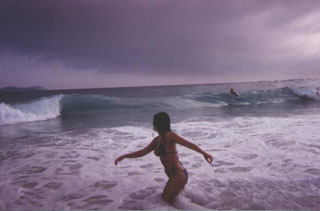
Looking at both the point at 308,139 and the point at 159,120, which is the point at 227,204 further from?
the point at 308,139

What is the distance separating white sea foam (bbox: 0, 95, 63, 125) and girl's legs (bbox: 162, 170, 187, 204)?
1300 centimetres

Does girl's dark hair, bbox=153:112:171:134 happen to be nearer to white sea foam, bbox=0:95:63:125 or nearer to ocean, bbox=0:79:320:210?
ocean, bbox=0:79:320:210

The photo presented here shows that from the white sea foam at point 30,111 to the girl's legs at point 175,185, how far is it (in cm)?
1300

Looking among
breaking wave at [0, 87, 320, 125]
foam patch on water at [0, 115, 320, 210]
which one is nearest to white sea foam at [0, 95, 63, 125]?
breaking wave at [0, 87, 320, 125]

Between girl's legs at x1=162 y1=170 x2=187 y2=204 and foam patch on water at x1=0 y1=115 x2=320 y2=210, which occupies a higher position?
girl's legs at x1=162 y1=170 x2=187 y2=204

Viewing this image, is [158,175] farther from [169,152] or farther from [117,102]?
[117,102]

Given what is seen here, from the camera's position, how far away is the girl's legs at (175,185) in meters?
3.02

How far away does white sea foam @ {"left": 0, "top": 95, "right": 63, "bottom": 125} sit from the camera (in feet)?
44.7

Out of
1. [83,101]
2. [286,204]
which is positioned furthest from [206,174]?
[83,101]

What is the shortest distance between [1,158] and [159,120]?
493 centimetres

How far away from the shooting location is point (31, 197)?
3.51 m

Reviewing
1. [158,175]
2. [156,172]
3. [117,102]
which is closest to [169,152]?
[158,175]

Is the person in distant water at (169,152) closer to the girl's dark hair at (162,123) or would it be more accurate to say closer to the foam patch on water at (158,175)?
the girl's dark hair at (162,123)

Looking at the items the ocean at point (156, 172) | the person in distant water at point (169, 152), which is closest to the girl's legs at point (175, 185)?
the person in distant water at point (169, 152)
